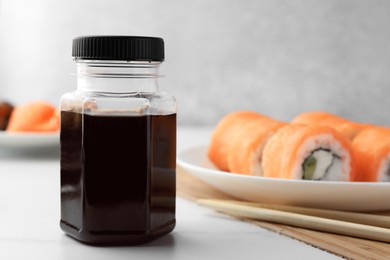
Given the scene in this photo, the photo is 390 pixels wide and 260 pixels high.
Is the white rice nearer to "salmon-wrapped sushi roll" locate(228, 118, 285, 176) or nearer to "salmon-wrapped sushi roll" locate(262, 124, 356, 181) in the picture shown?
"salmon-wrapped sushi roll" locate(262, 124, 356, 181)

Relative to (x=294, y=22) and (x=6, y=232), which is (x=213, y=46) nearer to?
(x=294, y=22)

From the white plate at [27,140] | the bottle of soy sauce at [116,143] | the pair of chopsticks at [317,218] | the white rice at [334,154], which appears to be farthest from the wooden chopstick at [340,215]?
the white plate at [27,140]

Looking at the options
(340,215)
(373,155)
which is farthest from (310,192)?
(373,155)

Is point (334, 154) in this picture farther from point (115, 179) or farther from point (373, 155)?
point (115, 179)

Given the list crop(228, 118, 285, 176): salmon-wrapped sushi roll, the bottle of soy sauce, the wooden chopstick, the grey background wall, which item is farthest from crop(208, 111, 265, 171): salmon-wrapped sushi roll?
the grey background wall

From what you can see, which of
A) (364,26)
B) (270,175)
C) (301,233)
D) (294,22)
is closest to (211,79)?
(294,22)
